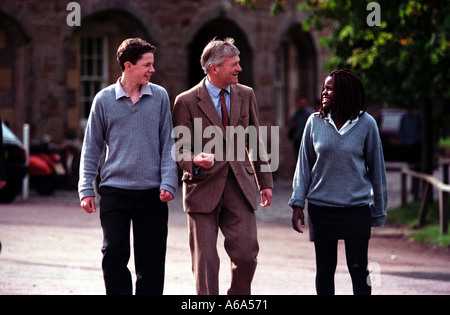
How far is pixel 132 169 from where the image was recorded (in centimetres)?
576

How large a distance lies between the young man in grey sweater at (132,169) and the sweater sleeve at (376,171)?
1.18m

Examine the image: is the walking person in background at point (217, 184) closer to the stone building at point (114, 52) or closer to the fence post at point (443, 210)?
the fence post at point (443, 210)

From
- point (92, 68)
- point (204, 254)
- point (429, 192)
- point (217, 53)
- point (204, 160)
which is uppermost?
point (217, 53)

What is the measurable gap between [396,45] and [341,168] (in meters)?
7.63

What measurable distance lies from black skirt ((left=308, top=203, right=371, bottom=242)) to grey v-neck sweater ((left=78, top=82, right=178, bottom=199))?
0.90 metres

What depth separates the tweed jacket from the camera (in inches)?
229

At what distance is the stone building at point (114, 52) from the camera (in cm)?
1908

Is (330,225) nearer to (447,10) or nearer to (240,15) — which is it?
(447,10)

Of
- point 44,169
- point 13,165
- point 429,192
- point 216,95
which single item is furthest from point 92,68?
point 216,95

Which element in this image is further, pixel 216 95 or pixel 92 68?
pixel 92 68

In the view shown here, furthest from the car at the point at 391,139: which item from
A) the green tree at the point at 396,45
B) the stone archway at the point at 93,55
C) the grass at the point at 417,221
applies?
the green tree at the point at 396,45

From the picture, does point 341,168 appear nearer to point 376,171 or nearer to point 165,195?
point 376,171

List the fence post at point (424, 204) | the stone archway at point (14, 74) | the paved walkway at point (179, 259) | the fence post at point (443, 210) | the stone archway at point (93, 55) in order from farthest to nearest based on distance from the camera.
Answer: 1. the stone archway at point (93, 55)
2. the stone archway at point (14, 74)
3. the fence post at point (424, 204)
4. the fence post at point (443, 210)
5. the paved walkway at point (179, 259)
